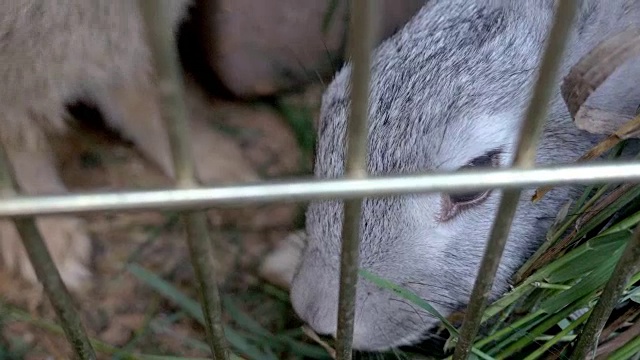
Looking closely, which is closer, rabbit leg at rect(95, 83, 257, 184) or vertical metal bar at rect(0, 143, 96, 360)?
vertical metal bar at rect(0, 143, 96, 360)

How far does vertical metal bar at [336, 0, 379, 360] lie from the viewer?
1.76 feet

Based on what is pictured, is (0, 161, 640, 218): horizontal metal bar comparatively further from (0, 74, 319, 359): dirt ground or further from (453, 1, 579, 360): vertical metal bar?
(0, 74, 319, 359): dirt ground

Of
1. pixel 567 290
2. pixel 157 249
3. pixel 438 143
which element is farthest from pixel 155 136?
pixel 567 290

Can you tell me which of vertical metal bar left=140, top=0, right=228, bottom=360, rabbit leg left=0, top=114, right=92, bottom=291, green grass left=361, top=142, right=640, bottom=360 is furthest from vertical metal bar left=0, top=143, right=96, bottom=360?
rabbit leg left=0, top=114, right=92, bottom=291

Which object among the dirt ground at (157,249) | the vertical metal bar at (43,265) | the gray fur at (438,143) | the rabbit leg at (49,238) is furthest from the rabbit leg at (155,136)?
the vertical metal bar at (43,265)

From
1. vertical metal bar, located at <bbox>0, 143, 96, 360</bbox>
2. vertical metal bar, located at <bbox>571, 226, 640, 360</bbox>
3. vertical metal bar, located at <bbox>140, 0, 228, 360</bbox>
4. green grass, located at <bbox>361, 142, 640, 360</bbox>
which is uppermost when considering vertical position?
green grass, located at <bbox>361, 142, 640, 360</bbox>

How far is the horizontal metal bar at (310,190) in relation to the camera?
2.00ft

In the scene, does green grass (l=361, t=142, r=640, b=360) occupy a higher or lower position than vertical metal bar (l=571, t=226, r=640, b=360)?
higher

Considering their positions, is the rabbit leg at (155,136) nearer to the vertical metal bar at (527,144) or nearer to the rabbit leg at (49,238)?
the rabbit leg at (49,238)

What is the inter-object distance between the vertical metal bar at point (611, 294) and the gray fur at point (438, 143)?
0.24 meters

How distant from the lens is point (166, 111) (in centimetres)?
56

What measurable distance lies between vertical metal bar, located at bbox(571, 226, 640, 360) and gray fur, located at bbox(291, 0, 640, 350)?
239mm

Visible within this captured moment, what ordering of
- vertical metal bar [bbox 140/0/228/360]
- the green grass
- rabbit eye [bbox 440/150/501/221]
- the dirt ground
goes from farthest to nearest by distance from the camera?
the dirt ground, rabbit eye [bbox 440/150/501/221], the green grass, vertical metal bar [bbox 140/0/228/360]

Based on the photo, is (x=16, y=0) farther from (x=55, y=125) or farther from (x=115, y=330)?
(x=115, y=330)
